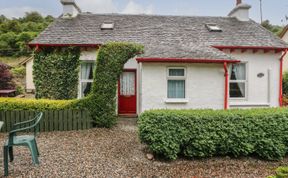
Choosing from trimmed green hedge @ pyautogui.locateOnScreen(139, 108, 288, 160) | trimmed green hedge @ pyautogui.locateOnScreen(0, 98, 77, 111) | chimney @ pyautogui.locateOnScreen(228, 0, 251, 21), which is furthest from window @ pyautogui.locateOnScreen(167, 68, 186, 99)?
chimney @ pyautogui.locateOnScreen(228, 0, 251, 21)

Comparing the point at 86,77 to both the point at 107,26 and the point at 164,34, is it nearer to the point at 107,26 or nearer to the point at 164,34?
the point at 107,26

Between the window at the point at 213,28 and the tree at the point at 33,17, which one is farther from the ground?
the tree at the point at 33,17

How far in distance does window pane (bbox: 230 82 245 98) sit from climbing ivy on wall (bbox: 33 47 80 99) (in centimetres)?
818

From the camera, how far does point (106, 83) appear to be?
10055mm

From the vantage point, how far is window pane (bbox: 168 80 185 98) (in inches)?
456

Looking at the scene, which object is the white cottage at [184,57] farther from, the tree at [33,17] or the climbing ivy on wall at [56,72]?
the tree at [33,17]

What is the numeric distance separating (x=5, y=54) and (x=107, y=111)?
113ft

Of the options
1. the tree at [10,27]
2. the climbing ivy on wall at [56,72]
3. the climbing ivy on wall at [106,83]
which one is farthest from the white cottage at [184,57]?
the tree at [10,27]

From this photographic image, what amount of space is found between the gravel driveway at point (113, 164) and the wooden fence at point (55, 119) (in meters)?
1.56

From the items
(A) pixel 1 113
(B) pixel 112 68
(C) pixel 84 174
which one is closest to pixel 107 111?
(B) pixel 112 68

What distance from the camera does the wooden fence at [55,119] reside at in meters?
9.59

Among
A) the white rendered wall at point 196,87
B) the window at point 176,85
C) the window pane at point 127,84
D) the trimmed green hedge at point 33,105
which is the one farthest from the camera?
the window pane at point 127,84

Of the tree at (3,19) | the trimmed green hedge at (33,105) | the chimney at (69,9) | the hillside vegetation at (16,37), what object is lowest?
the trimmed green hedge at (33,105)

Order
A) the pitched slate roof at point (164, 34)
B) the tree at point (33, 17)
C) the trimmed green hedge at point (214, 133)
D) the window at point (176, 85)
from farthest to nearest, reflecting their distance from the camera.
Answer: the tree at point (33, 17)
the pitched slate roof at point (164, 34)
the window at point (176, 85)
the trimmed green hedge at point (214, 133)
